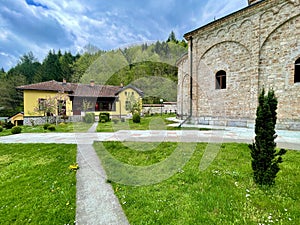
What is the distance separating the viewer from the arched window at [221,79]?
9.52 meters

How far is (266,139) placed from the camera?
7.73ft

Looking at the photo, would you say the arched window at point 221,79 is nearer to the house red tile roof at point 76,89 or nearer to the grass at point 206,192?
the grass at point 206,192

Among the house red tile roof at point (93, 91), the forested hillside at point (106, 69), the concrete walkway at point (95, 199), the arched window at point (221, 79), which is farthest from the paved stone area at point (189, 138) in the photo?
the house red tile roof at point (93, 91)

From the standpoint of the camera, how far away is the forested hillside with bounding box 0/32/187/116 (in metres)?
6.78

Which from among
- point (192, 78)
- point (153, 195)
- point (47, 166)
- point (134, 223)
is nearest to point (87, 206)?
point (134, 223)

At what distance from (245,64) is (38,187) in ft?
33.4

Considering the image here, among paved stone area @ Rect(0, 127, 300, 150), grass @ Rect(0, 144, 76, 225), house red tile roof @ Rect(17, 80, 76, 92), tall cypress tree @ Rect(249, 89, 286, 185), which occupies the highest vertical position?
house red tile roof @ Rect(17, 80, 76, 92)

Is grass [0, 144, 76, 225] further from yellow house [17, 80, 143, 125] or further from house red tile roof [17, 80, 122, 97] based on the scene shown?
house red tile roof [17, 80, 122, 97]

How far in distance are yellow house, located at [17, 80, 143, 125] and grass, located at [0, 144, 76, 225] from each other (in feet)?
39.7

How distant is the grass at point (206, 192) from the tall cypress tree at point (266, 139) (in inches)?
10.7

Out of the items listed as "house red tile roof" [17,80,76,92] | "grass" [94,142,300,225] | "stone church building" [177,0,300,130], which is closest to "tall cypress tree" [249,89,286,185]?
"grass" [94,142,300,225]

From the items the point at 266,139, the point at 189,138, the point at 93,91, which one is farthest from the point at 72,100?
the point at 266,139

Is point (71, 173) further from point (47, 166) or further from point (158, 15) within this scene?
point (158, 15)

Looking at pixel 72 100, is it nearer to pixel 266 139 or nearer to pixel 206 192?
pixel 206 192
